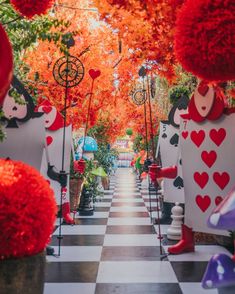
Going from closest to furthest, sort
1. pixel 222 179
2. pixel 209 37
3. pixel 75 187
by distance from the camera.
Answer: pixel 209 37 → pixel 222 179 → pixel 75 187

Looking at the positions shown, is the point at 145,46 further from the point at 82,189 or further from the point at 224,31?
the point at 82,189

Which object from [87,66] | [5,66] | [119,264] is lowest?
[119,264]

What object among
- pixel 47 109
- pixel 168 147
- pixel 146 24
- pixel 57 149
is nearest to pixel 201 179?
pixel 146 24

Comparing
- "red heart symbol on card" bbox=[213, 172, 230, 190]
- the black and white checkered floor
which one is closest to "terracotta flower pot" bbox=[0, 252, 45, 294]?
the black and white checkered floor

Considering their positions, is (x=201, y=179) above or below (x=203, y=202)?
above

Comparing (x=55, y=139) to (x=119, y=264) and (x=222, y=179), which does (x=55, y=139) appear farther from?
(x=222, y=179)

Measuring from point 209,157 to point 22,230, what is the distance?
76.6 inches

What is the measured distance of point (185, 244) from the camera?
3791mm

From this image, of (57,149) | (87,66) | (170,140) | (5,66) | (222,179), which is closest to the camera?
(5,66)

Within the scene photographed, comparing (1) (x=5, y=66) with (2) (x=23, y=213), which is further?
(2) (x=23, y=213)

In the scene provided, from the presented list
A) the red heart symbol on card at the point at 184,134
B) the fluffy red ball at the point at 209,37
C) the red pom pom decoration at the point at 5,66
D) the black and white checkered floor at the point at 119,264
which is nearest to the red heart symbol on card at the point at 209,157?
the red heart symbol on card at the point at 184,134

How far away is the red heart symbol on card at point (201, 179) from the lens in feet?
11.1

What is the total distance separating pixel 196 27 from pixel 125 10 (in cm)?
165

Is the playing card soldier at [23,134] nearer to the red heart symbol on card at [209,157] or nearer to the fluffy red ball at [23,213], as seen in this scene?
the red heart symbol on card at [209,157]
